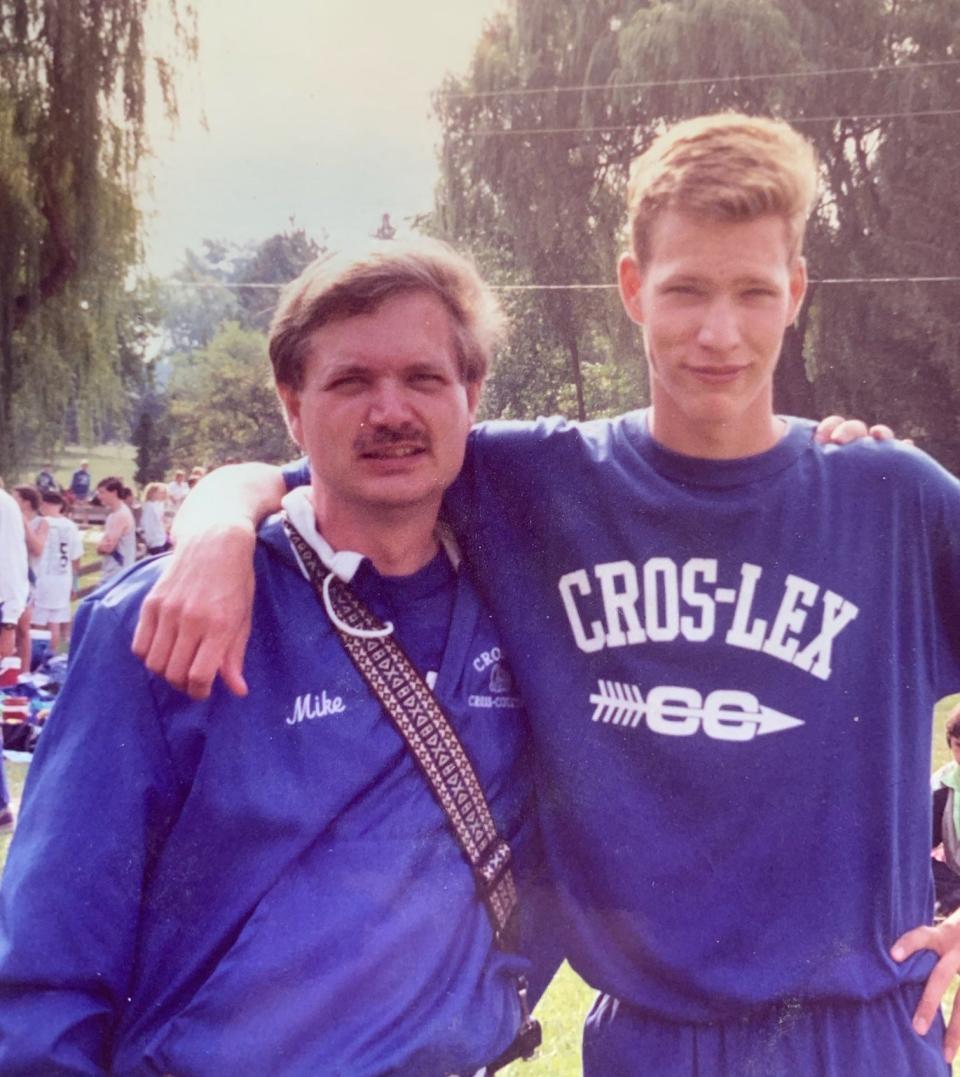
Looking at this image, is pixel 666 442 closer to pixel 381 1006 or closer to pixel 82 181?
pixel 381 1006

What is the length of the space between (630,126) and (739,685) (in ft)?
53.9

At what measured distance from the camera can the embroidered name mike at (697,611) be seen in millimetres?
1899

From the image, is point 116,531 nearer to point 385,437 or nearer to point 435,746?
point 385,437

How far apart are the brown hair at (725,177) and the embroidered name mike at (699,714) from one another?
80 centimetres

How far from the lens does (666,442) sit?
203 centimetres

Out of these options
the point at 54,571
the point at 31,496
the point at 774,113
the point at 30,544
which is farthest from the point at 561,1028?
the point at 774,113

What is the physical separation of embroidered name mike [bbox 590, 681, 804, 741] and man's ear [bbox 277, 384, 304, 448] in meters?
0.76

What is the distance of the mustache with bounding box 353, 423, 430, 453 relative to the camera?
1.91 meters

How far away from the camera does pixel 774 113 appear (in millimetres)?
15703

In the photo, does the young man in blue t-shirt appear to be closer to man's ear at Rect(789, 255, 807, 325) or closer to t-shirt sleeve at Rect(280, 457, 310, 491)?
man's ear at Rect(789, 255, 807, 325)

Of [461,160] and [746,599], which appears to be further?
[461,160]

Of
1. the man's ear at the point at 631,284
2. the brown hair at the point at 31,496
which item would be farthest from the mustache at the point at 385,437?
the brown hair at the point at 31,496

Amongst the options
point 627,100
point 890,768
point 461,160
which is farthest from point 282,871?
point 461,160

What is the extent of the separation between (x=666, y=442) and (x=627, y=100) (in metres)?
16.0
